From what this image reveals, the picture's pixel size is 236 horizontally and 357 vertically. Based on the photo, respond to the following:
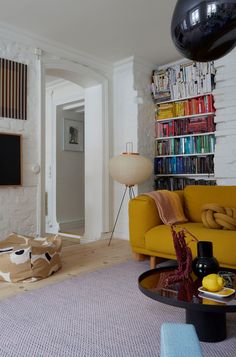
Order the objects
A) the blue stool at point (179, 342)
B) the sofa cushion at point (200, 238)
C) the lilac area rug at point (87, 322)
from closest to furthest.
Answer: the blue stool at point (179, 342)
the lilac area rug at point (87, 322)
the sofa cushion at point (200, 238)

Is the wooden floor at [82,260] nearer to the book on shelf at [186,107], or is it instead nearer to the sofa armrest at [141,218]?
the sofa armrest at [141,218]

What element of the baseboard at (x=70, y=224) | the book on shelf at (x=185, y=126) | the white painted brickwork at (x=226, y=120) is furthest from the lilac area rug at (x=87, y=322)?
the baseboard at (x=70, y=224)

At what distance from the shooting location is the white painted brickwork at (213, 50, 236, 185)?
4066 millimetres

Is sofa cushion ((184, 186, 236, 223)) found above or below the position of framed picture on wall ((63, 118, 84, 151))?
below

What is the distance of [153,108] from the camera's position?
505cm

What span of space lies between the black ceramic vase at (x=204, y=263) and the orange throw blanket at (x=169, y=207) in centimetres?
127

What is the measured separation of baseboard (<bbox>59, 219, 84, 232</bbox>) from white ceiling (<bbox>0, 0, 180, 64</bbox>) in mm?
Answer: 3162

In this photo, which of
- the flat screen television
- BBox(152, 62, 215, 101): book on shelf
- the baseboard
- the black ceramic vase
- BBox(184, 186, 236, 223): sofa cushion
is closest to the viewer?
the black ceramic vase

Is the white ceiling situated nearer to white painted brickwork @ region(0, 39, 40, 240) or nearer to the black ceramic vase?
white painted brickwork @ region(0, 39, 40, 240)

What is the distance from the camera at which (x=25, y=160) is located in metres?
3.94

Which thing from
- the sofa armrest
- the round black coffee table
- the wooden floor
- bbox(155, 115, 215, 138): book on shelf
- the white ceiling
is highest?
the white ceiling

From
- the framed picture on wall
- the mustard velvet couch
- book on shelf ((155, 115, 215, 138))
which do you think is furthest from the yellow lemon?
the framed picture on wall

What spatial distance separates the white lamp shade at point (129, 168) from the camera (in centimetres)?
405

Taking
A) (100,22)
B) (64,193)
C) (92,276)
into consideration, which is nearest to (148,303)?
(92,276)
